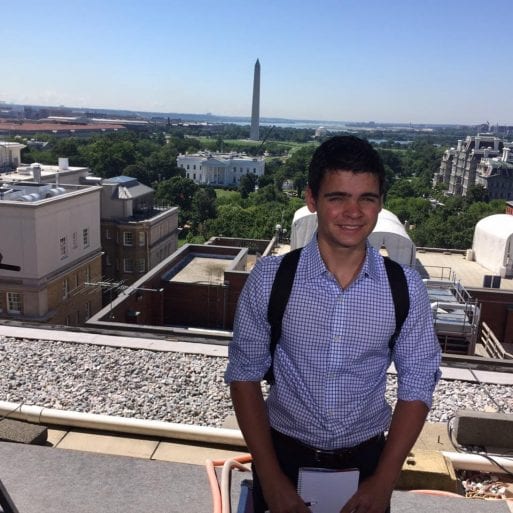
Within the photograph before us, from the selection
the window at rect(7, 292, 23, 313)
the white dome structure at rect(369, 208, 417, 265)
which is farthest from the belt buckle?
the window at rect(7, 292, 23, 313)

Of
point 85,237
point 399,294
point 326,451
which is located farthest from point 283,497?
point 85,237

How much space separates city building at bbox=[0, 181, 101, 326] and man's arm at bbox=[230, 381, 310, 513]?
2246cm

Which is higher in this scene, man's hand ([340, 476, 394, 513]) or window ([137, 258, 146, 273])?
man's hand ([340, 476, 394, 513])

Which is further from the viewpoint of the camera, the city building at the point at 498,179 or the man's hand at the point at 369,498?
the city building at the point at 498,179

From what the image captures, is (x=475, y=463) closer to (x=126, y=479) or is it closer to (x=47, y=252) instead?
(x=126, y=479)

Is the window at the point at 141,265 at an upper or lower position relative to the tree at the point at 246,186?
upper

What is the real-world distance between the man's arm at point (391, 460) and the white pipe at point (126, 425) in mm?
3360

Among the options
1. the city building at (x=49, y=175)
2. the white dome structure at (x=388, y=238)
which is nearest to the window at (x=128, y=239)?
the city building at (x=49, y=175)

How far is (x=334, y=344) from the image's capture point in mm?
2410

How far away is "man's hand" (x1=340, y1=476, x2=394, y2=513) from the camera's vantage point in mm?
2379

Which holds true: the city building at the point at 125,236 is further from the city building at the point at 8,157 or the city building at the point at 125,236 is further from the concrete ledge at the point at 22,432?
the concrete ledge at the point at 22,432

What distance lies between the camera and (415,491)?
4656mm

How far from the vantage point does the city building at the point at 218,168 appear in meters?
123

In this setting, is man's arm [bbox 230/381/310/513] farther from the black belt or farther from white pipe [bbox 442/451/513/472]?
white pipe [bbox 442/451/513/472]
